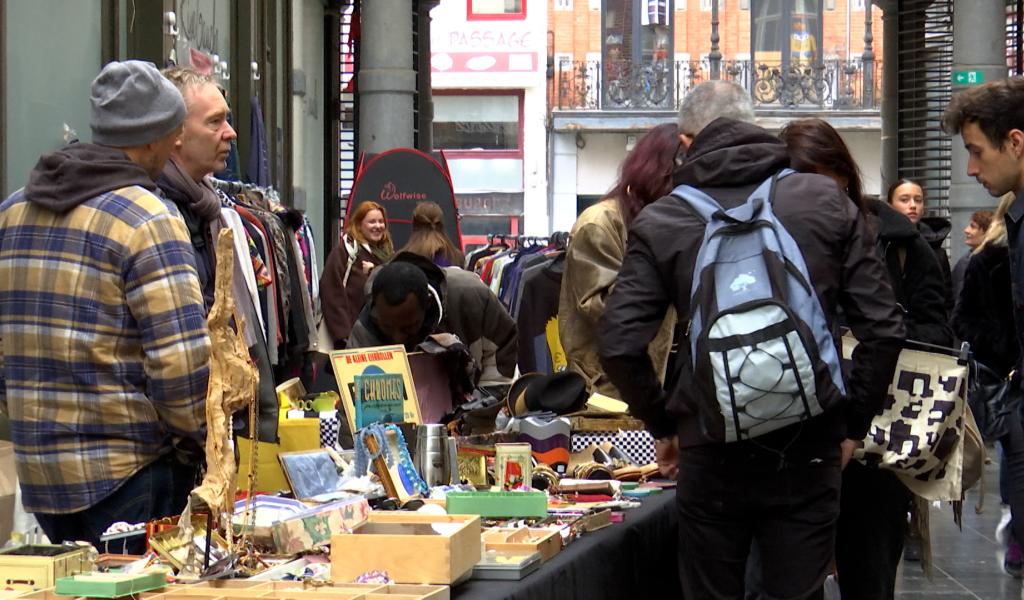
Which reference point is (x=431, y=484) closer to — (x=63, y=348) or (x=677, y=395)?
(x=677, y=395)

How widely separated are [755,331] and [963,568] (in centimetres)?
458

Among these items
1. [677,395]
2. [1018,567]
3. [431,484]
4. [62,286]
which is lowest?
[1018,567]

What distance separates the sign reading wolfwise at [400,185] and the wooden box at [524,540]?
7.53 meters

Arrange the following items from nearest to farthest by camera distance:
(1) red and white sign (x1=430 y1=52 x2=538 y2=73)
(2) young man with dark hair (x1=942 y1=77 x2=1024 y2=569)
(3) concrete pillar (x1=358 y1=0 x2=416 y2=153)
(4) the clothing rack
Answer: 1. (2) young man with dark hair (x1=942 y1=77 x2=1024 y2=569)
2. (4) the clothing rack
3. (3) concrete pillar (x1=358 y1=0 x2=416 y2=153)
4. (1) red and white sign (x1=430 y1=52 x2=538 y2=73)

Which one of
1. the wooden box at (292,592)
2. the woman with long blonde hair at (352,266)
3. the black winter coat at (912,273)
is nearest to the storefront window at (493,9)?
the woman with long blonde hair at (352,266)

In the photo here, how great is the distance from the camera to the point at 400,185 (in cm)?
1116

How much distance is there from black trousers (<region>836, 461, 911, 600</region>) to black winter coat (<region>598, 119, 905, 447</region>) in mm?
1193

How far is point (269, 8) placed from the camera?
10781 millimetres

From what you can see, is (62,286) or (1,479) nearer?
(62,286)

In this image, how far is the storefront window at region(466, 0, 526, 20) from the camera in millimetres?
31750

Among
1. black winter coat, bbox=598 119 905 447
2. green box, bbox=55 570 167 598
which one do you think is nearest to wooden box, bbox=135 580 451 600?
green box, bbox=55 570 167 598

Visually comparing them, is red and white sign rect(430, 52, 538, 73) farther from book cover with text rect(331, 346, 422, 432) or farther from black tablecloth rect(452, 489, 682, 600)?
black tablecloth rect(452, 489, 682, 600)

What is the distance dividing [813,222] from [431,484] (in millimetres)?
1301

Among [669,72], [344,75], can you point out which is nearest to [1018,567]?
[344,75]
